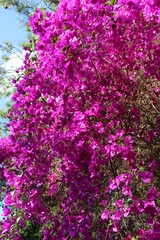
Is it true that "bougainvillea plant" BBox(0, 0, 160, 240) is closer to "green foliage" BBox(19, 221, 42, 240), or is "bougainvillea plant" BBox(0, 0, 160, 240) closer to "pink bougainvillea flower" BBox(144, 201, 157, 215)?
"pink bougainvillea flower" BBox(144, 201, 157, 215)

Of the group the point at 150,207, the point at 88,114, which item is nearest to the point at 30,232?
the point at 88,114

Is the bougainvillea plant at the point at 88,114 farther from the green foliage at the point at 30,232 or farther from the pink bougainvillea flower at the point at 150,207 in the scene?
the green foliage at the point at 30,232

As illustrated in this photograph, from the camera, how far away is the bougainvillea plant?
2527mm

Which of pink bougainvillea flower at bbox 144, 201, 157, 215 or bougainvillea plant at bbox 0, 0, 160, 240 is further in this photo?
bougainvillea plant at bbox 0, 0, 160, 240

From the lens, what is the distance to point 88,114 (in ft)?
9.07

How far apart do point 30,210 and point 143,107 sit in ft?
5.26

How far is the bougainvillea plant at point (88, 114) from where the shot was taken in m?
2.53

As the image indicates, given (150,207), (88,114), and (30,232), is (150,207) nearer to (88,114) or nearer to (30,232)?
(88,114)

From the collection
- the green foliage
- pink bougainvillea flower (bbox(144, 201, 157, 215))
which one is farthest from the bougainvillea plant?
the green foliage

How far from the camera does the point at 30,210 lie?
291cm

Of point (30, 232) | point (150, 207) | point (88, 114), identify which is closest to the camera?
point (150, 207)

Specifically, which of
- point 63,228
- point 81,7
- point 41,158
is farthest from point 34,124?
point 81,7

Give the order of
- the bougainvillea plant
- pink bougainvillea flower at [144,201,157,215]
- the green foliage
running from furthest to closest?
the green foliage
the bougainvillea plant
pink bougainvillea flower at [144,201,157,215]

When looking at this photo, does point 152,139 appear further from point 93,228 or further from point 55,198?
point 55,198
